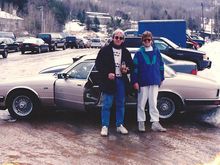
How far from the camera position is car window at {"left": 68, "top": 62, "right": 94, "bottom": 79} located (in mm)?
8634

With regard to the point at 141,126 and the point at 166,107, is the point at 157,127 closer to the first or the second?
the point at 141,126

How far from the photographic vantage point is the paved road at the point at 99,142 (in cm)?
613

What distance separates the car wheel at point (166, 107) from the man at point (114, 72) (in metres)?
1.10

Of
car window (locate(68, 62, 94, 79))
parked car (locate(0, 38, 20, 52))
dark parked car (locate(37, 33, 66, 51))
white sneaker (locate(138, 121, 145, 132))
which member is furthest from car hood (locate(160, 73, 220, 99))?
dark parked car (locate(37, 33, 66, 51))

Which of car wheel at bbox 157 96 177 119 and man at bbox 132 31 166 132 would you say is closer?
man at bbox 132 31 166 132

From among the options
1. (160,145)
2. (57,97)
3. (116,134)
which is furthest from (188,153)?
(57,97)

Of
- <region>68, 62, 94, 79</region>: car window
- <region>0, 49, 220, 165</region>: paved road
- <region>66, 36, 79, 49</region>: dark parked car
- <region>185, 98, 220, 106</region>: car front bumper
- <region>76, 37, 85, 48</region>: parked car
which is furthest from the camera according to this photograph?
<region>76, 37, 85, 48</region>: parked car

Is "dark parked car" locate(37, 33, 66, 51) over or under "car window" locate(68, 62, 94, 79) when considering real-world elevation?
over

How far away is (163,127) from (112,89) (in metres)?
1.39

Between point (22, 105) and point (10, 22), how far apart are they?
83.2 metres

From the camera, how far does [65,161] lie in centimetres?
599

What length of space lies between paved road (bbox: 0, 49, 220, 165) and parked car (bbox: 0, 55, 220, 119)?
0.97 feet

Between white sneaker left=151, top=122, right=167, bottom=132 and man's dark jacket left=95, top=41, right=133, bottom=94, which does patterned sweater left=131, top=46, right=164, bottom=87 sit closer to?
man's dark jacket left=95, top=41, right=133, bottom=94

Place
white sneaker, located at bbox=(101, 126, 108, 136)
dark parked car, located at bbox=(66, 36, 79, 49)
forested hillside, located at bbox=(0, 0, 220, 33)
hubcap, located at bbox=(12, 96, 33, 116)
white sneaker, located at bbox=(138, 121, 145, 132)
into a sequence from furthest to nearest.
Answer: forested hillside, located at bbox=(0, 0, 220, 33)
dark parked car, located at bbox=(66, 36, 79, 49)
hubcap, located at bbox=(12, 96, 33, 116)
white sneaker, located at bbox=(138, 121, 145, 132)
white sneaker, located at bbox=(101, 126, 108, 136)
